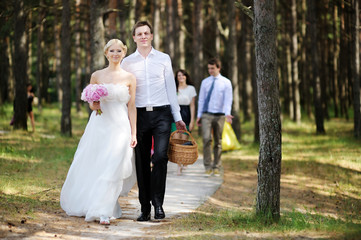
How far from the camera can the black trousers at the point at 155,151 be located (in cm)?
657

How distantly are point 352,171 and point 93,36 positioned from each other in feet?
24.1

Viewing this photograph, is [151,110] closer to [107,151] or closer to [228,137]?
[107,151]

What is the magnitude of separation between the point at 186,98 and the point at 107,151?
5253 millimetres

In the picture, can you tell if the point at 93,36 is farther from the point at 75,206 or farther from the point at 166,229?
the point at 166,229

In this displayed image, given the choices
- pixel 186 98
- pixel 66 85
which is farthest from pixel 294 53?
pixel 186 98

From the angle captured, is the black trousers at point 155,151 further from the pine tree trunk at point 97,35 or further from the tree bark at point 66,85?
the tree bark at point 66,85

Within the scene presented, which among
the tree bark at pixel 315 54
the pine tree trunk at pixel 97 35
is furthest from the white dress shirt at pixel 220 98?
the tree bark at pixel 315 54

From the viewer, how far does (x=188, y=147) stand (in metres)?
6.82

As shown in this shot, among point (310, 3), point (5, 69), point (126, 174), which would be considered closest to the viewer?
point (126, 174)

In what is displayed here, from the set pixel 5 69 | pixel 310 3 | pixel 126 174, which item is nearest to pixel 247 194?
pixel 126 174

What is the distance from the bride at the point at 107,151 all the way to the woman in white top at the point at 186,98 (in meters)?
4.92

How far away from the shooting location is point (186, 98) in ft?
38.2

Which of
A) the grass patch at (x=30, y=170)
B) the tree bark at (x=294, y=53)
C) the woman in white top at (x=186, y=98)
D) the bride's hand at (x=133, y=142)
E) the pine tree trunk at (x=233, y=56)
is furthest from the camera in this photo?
the tree bark at (x=294, y=53)

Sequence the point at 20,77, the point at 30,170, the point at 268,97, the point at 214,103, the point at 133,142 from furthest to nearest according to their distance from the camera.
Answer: the point at 20,77, the point at 214,103, the point at 30,170, the point at 133,142, the point at 268,97
